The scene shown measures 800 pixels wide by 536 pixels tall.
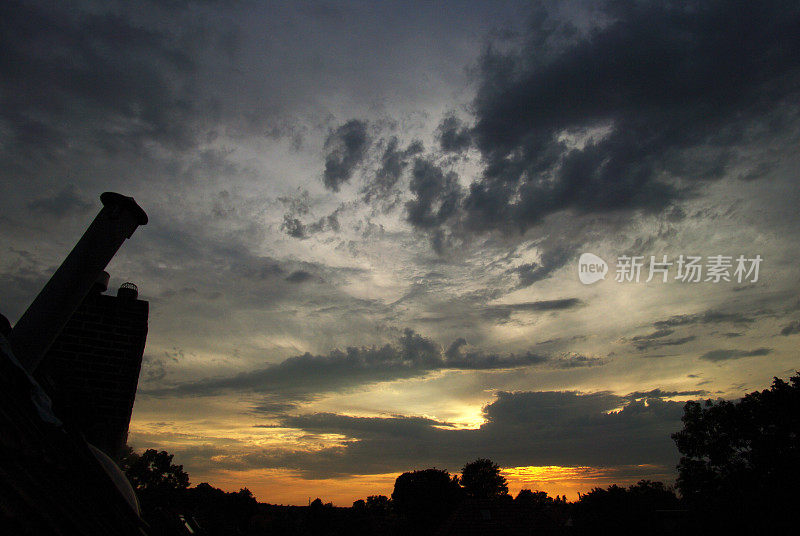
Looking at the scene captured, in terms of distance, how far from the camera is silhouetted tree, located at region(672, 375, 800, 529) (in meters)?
38.6

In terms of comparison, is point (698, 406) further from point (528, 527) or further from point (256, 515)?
point (256, 515)

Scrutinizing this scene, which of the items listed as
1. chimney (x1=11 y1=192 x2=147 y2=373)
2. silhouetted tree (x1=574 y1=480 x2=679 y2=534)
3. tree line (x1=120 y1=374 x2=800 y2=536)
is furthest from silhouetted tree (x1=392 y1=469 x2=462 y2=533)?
chimney (x1=11 y1=192 x2=147 y2=373)

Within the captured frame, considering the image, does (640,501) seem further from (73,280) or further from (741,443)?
(73,280)

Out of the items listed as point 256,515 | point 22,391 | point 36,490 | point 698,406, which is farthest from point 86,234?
point 256,515

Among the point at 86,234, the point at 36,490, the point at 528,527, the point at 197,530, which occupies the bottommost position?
the point at 528,527

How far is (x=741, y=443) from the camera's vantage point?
4341 centimetres

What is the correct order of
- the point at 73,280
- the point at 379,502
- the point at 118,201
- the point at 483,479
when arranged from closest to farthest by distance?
1. the point at 73,280
2. the point at 118,201
3. the point at 483,479
4. the point at 379,502

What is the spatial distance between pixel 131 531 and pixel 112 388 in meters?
4.20

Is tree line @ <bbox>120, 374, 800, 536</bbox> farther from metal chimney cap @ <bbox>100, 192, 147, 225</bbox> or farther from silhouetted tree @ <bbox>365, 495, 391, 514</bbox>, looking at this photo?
silhouetted tree @ <bbox>365, 495, 391, 514</bbox>

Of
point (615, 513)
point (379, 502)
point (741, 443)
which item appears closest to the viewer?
point (615, 513)

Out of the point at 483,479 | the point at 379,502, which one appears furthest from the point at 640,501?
the point at 379,502

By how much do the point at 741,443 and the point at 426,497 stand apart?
44.1m

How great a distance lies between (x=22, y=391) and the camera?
85.0 inches

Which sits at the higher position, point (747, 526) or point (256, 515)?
point (747, 526)
